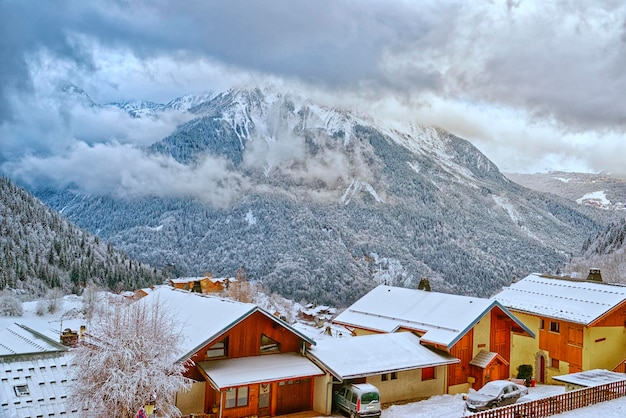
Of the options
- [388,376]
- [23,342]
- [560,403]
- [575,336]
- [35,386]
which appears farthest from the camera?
[575,336]

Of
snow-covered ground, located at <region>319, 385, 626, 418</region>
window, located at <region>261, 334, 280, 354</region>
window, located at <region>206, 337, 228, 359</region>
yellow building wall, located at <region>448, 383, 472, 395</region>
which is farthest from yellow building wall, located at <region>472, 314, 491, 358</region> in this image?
window, located at <region>206, 337, 228, 359</region>

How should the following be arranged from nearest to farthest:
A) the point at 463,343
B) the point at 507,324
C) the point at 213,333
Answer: the point at 213,333 < the point at 463,343 < the point at 507,324

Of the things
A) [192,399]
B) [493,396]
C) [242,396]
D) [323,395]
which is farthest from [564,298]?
[192,399]

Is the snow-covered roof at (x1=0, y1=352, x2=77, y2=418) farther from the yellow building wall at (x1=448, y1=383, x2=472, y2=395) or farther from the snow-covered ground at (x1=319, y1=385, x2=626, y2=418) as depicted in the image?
the yellow building wall at (x1=448, y1=383, x2=472, y2=395)

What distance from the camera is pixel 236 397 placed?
83.9 feet

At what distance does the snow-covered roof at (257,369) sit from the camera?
80.5 ft

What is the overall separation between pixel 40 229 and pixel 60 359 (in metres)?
151

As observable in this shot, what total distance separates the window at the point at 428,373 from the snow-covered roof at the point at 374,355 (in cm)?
97

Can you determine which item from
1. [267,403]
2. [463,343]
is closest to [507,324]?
[463,343]

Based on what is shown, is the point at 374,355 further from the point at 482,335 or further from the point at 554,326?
the point at 554,326

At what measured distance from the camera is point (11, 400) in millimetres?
21812

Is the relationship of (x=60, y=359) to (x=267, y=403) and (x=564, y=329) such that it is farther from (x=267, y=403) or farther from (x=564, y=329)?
(x=564, y=329)

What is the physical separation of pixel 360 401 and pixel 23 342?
1811 cm

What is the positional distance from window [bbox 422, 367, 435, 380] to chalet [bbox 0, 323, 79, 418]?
18.3 meters
